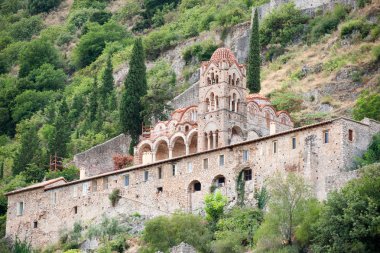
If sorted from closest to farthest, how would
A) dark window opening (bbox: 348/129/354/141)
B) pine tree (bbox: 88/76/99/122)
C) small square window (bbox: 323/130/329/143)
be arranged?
dark window opening (bbox: 348/129/354/141)
small square window (bbox: 323/130/329/143)
pine tree (bbox: 88/76/99/122)

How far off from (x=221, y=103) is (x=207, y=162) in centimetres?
594

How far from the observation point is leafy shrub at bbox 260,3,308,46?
113m

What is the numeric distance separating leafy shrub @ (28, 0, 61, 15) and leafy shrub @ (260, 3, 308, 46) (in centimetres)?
5509

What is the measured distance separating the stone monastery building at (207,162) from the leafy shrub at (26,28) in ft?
206

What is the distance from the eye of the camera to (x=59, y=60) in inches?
5595

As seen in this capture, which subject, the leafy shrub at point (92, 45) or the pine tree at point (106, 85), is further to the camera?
the leafy shrub at point (92, 45)

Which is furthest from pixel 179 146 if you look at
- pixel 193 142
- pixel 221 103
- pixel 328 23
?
pixel 328 23

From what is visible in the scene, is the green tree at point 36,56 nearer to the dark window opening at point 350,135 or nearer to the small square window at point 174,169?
the small square window at point 174,169

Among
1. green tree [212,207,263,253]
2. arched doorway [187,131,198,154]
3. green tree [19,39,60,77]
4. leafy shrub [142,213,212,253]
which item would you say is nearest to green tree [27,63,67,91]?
green tree [19,39,60,77]

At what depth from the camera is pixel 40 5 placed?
544 ft

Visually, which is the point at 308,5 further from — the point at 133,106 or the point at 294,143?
the point at 294,143

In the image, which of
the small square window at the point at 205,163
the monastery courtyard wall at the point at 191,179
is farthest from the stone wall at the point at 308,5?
the monastery courtyard wall at the point at 191,179

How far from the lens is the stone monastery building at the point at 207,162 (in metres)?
79.4

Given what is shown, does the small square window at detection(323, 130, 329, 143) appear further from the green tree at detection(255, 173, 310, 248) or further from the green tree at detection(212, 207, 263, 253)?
the green tree at detection(212, 207, 263, 253)
